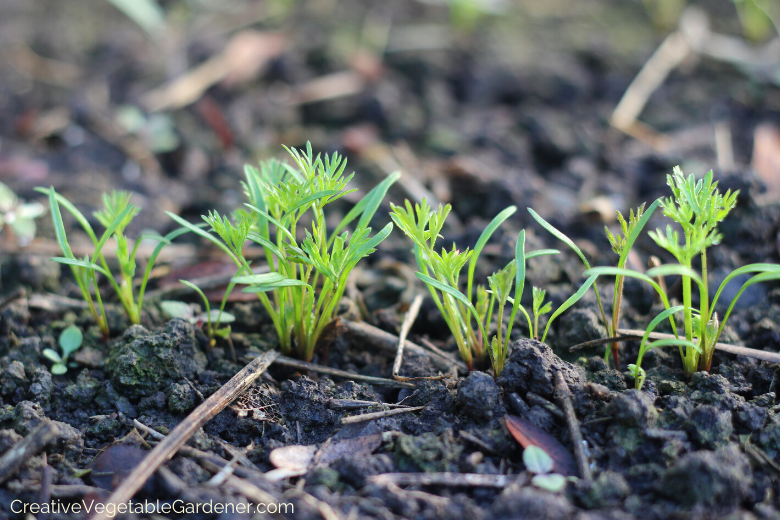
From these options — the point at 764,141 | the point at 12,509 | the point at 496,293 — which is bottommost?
the point at 12,509

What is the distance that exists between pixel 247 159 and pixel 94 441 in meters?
1.97

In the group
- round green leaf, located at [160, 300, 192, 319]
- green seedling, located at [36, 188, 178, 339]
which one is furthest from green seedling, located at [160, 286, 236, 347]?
green seedling, located at [36, 188, 178, 339]

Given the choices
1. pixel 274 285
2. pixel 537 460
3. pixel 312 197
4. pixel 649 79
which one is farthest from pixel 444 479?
pixel 649 79

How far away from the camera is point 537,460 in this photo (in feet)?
5.25

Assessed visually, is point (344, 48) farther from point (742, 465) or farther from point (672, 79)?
point (742, 465)

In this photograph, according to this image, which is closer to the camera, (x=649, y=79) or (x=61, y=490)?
(x=61, y=490)

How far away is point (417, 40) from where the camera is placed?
14.0ft

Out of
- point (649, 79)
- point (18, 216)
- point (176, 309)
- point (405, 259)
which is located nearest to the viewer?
point (176, 309)

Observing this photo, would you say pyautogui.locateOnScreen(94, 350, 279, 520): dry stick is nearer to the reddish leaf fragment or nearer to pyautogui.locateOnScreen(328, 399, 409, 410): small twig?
pyautogui.locateOnScreen(328, 399, 409, 410): small twig

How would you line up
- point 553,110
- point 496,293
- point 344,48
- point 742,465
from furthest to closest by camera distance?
point 344,48
point 553,110
point 496,293
point 742,465

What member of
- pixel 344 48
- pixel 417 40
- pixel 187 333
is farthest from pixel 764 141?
pixel 187 333

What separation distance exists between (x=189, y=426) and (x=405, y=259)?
1225mm

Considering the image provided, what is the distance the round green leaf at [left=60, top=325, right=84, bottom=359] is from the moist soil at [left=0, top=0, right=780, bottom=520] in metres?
0.04

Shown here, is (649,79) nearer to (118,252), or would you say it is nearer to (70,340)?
(118,252)
